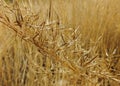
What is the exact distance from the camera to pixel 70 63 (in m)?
0.89

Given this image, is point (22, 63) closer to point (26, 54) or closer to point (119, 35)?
point (26, 54)

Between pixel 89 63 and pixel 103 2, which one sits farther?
pixel 103 2

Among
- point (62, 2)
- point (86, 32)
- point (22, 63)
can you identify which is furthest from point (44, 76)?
point (62, 2)

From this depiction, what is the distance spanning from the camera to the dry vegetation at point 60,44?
85 centimetres

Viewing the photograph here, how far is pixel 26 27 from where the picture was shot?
836 millimetres

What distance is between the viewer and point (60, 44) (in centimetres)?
98

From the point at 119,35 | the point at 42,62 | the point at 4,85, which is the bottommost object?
the point at 4,85

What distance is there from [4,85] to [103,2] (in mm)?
831

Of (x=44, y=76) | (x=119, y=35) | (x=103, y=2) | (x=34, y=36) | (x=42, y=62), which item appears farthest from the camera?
(x=103, y=2)

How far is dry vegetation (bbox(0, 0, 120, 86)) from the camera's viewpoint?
0.85 metres

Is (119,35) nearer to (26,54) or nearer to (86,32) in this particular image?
(86,32)

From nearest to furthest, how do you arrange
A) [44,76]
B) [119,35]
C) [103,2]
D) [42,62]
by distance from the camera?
[44,76] < [42,62] < [119,35] < [103,2]

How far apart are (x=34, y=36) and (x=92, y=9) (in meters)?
1.25

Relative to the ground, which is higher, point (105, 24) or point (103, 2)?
point (103, 2)
